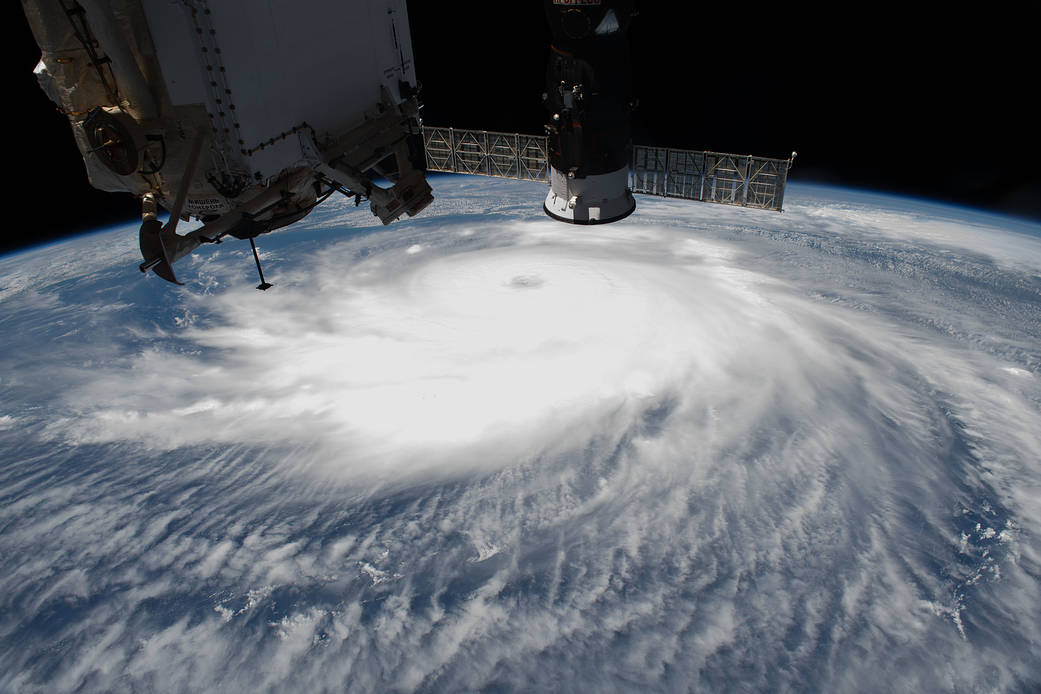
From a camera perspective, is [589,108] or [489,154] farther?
[489,154]

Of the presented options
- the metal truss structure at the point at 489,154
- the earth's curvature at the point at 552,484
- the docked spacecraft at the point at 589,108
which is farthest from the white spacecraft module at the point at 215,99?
the metal truss structure at the point at 489,154

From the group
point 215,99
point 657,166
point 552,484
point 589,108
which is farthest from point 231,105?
point 657,166

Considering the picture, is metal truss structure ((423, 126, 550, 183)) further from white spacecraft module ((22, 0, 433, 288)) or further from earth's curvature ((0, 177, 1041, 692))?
white spacecraft module ((22, 0, 433, 288))

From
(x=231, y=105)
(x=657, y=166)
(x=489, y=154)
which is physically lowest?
(x=657, y=166)

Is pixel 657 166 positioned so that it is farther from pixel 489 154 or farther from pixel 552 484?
pixel 552 484

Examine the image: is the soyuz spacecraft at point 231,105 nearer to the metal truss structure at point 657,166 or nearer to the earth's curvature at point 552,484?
the metal truss structure at point 657,166

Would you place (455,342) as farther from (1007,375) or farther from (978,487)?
(1007,375)

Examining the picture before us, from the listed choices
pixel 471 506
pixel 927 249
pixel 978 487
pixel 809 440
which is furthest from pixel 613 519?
pixel 927 249
